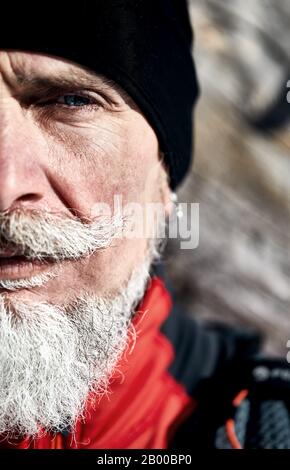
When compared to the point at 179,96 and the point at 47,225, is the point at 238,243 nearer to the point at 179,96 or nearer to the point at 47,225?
the point at 179,96

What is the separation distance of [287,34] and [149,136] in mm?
1229

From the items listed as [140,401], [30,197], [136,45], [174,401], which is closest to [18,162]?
[30,197]

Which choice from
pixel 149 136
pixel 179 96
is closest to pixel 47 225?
pixel 149 136

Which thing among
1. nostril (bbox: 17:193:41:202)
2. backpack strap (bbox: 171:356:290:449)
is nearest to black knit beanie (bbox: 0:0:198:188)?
nostril (bbox: 17:193:41:202)

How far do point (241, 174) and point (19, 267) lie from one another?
5.13ft

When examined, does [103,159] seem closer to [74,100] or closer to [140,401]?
[74,100]

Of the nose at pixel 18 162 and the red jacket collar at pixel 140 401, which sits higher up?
the nose at pixel 18 162

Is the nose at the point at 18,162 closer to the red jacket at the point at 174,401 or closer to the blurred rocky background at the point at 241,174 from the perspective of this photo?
the red jacket at the point at 174,401

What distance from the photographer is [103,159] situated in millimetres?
2006

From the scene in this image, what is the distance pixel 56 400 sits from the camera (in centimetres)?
207

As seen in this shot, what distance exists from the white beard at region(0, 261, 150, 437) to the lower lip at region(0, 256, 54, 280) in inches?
3.1

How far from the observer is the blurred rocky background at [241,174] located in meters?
3.01

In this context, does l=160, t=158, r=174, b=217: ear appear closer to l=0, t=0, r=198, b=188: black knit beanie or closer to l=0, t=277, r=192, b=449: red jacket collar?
l=0, t=0, r=198, b=188: black knit beanie

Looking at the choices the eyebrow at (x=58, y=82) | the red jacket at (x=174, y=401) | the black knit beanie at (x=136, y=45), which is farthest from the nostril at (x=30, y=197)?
the red jacket at (x=174, y=401)
